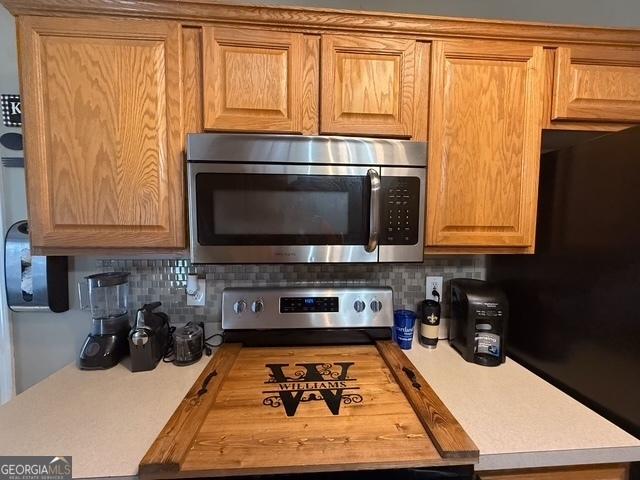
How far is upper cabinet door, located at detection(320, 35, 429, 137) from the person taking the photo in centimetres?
100

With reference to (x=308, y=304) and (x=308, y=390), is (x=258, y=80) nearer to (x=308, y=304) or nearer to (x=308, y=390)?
(x=308, y=304)

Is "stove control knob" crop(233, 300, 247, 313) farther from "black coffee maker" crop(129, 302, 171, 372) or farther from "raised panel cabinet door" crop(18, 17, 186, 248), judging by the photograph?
"raised panel cabinet door" crop(18, 17, 186, 248)

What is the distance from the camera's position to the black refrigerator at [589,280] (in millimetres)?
799

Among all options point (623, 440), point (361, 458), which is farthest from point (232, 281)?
point (623, 440)

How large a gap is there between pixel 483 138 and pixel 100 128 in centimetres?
127

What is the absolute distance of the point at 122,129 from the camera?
965mm

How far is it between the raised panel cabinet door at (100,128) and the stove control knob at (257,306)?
1.52 ft

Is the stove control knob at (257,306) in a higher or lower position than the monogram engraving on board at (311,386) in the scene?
higher

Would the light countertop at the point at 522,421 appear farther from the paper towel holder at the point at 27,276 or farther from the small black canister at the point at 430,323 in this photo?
the paper towel holder at the point at 27,276

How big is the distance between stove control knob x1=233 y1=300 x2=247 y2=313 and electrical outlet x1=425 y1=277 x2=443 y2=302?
813 mm

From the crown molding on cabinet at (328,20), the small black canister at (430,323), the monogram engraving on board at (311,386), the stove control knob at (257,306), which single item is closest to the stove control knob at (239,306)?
the stove control knob at (257,306)

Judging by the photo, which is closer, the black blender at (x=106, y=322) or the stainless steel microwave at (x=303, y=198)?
the stainless steel microwave at (x=303, y=198)

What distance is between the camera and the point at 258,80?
3.24ft

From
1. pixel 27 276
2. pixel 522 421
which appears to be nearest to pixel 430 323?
pixel 522 421
